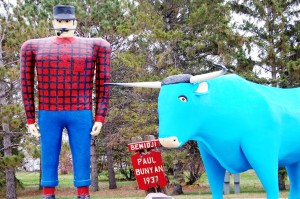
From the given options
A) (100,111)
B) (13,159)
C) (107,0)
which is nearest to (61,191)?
(107,0)

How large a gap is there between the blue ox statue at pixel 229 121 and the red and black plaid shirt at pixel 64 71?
1.29ft

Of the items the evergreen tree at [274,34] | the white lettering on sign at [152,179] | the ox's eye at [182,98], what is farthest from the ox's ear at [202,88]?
the evergreen tree at [274,34]

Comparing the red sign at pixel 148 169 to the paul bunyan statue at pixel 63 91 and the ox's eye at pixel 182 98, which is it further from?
the ox's eye at pixel 182 98

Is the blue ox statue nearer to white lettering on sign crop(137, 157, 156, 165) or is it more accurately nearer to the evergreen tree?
white lettering on sign crop(137, 157, 156, 165)

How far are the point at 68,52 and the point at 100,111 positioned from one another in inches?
30.6

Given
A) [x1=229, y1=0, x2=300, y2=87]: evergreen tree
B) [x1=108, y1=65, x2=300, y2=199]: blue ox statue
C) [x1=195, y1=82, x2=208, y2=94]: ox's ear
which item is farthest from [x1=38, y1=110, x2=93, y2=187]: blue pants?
[x1=229, y1=0, x2=300, y2=87]: evergreen tree

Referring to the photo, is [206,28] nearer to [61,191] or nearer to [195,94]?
[61,191]

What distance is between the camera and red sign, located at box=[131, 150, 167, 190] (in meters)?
7.06

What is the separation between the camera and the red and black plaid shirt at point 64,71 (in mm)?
5281

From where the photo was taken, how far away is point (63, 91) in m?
5.28

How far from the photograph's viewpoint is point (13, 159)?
10.6 meters

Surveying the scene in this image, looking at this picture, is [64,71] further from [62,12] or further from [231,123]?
[231,123]

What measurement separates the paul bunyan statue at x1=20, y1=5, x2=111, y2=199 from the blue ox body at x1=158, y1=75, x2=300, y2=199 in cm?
86

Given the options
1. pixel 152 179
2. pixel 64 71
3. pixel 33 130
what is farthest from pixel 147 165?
pixel 64 71
